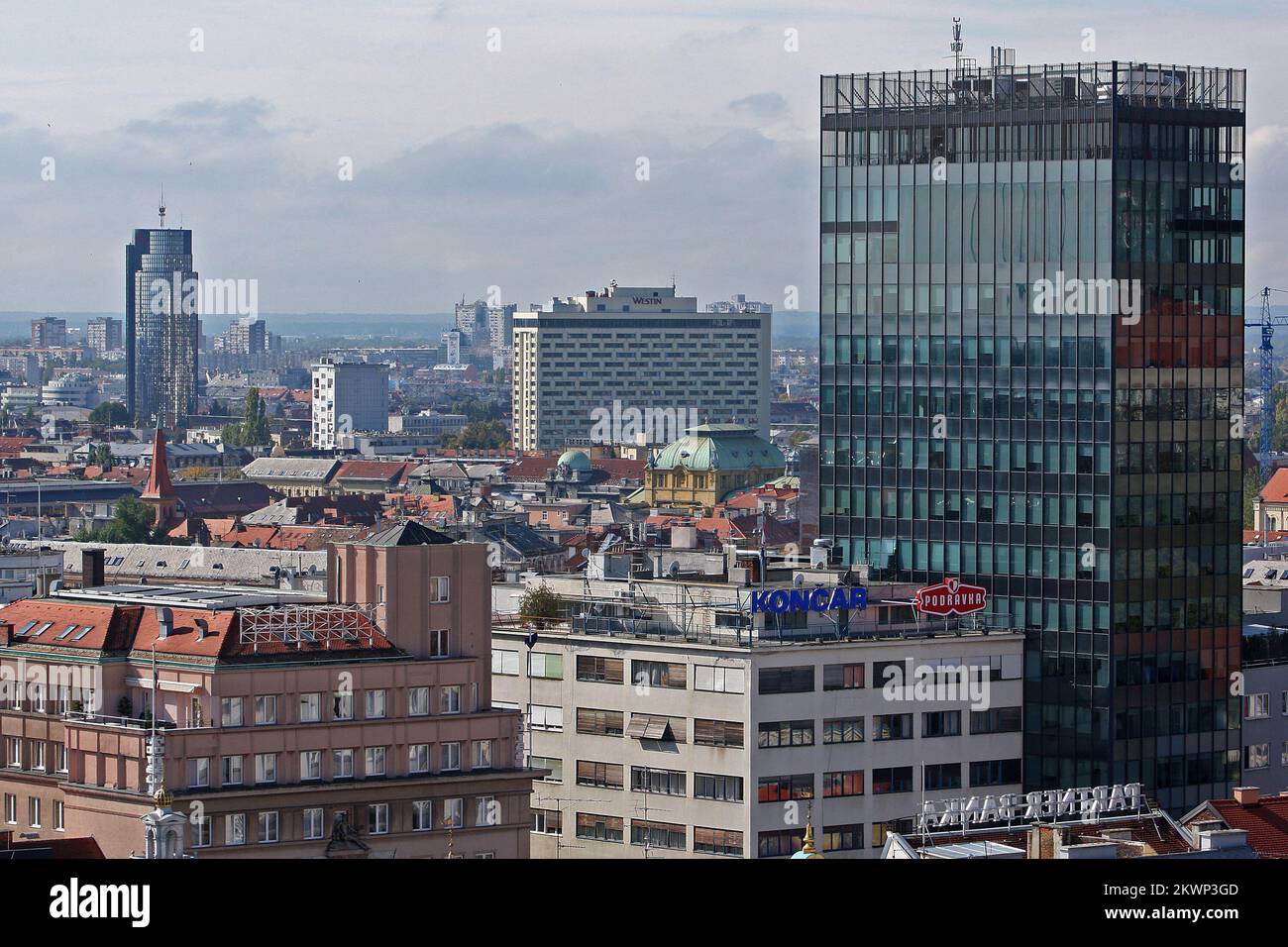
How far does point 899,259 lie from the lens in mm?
74750

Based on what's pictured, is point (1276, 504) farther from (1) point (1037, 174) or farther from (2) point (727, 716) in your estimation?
(2) point (727, 716)

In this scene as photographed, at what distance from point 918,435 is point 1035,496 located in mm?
4351

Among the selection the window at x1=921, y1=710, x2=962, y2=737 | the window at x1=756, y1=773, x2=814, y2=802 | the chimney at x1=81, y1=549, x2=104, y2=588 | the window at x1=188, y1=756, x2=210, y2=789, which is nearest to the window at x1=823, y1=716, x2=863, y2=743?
the window at x1=756, y1=773, x2=814, y2=802

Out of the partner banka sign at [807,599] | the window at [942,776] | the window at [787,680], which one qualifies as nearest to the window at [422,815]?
the window at [787,680]

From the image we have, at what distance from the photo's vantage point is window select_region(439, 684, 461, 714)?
58259mm

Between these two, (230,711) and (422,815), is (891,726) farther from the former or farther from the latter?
A: (230,711)

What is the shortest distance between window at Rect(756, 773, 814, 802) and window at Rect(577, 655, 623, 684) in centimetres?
491

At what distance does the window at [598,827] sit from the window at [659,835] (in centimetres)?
46

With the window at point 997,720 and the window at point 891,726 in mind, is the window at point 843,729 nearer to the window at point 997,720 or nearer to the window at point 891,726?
the window at point 891,726

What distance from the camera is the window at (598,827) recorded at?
64.0 m

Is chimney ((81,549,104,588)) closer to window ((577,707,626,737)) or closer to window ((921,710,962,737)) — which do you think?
window ((577,707,626,737))

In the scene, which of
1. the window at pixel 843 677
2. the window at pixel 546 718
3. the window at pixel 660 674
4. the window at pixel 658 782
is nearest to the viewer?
the window at pixel 658 782

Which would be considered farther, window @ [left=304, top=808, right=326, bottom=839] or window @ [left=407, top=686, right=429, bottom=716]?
window @ [left=407, top=686, right=429, bottom=716]
